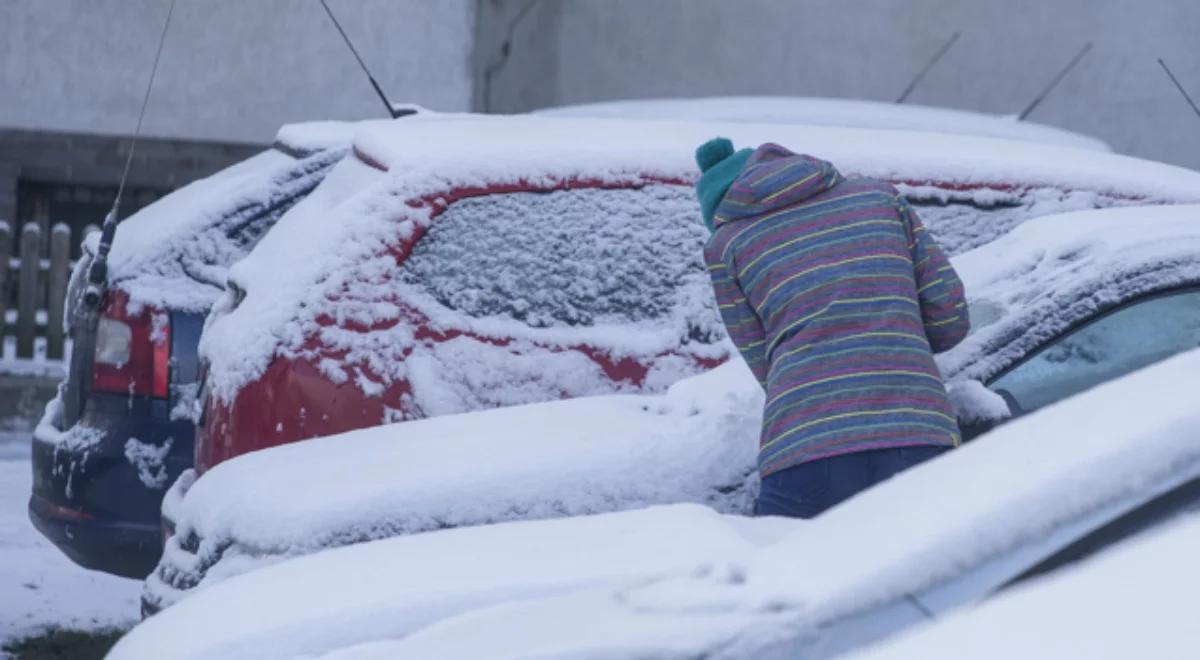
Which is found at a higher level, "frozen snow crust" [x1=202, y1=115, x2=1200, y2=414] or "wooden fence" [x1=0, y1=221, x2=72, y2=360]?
"frozen snow crust" [x1=202, y1=115, x2=1200, y2=414]

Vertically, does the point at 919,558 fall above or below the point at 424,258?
above

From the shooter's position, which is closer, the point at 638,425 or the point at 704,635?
the point at 704,635

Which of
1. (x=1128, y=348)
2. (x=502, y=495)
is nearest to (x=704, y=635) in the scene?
(x=502, y=495)

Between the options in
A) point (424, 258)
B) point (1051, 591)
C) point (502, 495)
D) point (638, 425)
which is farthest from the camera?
point (424, 258)

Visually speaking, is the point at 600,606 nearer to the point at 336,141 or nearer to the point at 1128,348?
the point at 1128,348

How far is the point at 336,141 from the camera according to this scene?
5.54 metres

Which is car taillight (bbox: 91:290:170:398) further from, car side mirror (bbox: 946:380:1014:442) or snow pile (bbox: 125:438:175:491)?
car side mirror (bbox: 946:380:1014:442)

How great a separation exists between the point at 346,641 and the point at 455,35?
1076 centimetres

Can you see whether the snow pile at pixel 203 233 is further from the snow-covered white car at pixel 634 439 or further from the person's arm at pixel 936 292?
the person's arm at pixel 936 292

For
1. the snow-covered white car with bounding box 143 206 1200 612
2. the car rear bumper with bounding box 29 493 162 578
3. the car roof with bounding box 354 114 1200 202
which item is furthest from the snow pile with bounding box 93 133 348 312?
the snow-covered white car with bounding box 143 206 1200 612

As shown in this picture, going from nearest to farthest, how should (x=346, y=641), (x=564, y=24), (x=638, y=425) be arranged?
(x=346, y=641) → (x=638, y=425) → (x=564, y=24)

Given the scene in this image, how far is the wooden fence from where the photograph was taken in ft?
33.0

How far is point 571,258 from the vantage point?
4.47 metres

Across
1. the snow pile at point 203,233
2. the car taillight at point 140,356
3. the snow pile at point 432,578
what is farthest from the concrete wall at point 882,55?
the snow pile at point 432,578
